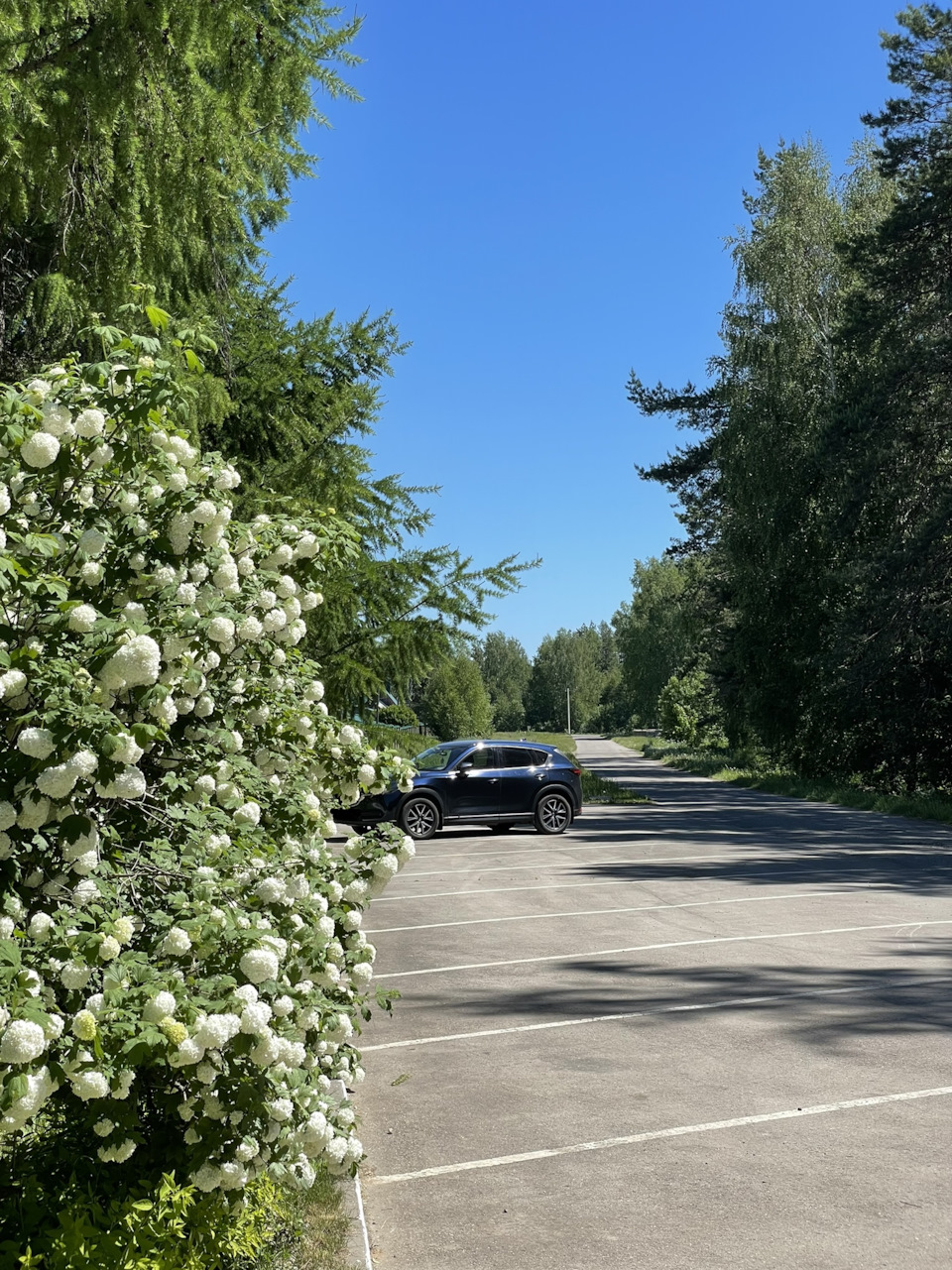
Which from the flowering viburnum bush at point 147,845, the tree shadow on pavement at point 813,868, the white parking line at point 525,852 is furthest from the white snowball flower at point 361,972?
the white parking line at point 525,852

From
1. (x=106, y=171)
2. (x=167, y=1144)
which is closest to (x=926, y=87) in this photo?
(x=106, y=171)

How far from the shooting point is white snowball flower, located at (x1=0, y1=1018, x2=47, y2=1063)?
101 inches

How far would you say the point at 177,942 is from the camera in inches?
119

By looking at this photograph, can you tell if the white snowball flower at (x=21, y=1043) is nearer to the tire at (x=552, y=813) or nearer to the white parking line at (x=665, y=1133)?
the white parking line at (x=665, y=1133)

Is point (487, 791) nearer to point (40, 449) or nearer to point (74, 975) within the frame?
point (40, 449)

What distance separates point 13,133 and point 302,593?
257 centimetres

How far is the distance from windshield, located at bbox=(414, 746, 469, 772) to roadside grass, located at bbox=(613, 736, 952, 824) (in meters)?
8.70

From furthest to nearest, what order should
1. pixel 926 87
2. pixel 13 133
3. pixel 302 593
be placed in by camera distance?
pixel 926 87
pixel 13 133
pixel 302 593

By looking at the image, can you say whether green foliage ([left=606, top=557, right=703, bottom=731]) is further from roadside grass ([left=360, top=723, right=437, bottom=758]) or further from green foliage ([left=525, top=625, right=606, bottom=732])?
roadside grass ([left=360, top=723, right=437, bottom=758])

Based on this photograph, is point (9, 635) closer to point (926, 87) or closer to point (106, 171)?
point (106, 171)

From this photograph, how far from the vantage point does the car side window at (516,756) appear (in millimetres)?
18984

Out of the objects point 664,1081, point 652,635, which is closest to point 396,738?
point 664,1081

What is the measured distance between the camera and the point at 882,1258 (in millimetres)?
3729

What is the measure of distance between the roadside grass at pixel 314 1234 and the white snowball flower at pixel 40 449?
2.52 m
